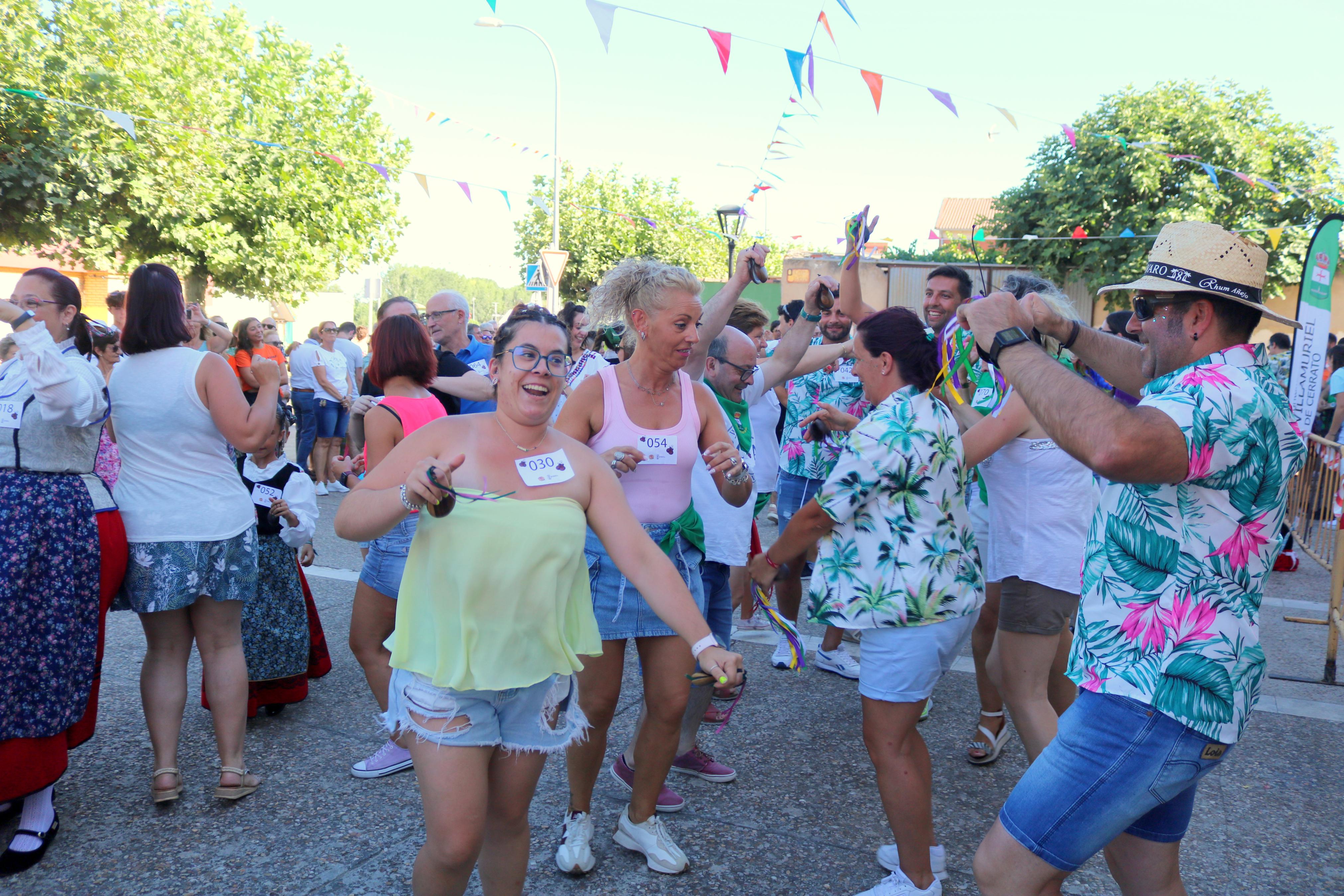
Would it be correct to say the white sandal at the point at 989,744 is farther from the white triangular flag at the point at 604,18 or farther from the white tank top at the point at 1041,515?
the white triangular flag at the point at 604,18

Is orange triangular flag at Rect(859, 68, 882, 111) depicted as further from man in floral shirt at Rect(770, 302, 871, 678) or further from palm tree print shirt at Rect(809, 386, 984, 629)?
palm tree print shirt at Rect(809, 386, 984, 629)

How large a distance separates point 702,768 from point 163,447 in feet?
7.82

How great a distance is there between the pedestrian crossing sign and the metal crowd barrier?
33.1 feet

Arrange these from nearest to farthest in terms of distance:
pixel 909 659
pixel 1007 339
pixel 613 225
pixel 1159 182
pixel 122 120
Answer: pixel 1007 339
pixel 909 659
pixel 122 120
pixel 1159 182
pixel 613 225

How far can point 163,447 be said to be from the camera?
3271mm

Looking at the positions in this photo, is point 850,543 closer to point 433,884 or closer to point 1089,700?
point 1089,700

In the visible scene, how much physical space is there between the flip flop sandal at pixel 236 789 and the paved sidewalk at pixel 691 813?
4 cm

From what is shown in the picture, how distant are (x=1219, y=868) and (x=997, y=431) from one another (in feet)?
5.39

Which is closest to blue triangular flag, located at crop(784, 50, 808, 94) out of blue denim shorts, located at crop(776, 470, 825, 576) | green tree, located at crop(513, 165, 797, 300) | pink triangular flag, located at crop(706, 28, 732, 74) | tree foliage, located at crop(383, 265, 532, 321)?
pink triangular flag, located at crop(706, 28, 732, 74)

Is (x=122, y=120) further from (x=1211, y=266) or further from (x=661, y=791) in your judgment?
(x=1211, y=266)

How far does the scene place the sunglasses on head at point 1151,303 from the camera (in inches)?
79.0

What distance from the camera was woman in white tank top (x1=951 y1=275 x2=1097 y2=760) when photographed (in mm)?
3279

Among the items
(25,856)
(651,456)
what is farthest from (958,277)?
(25,856)

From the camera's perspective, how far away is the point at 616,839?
3.15 meters
